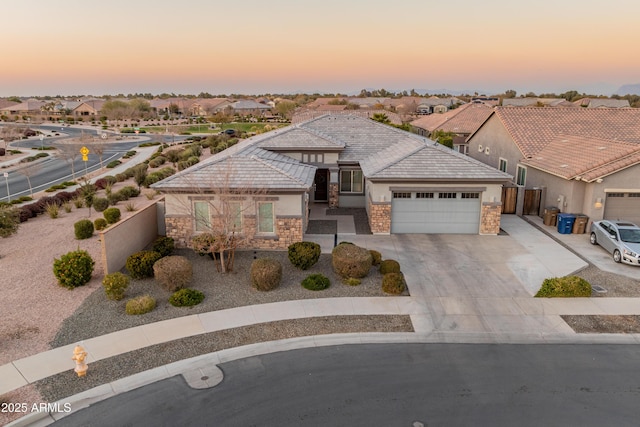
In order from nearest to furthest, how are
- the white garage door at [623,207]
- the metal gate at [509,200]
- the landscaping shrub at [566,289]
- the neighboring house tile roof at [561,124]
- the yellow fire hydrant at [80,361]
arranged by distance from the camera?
the yellow fire hydrant at [80,361], the landscaping shrub at [566,289], the white garage door at [623,207], the metal gate at [509,200], the neighboring house tile roof at [561,124]

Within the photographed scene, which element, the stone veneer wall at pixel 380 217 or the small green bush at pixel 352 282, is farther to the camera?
the stone veneer wall at pixel 380 217

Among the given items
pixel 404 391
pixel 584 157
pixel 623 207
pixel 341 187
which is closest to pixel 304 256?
pixel 404 391

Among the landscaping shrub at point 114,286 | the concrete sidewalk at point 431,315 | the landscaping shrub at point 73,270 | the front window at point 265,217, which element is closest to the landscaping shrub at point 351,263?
the concrete sidewalk at point 431,315

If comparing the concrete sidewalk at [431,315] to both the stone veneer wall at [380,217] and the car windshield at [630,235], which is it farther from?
the stone veneer wall at [380,217]

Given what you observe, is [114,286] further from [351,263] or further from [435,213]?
[435,213]

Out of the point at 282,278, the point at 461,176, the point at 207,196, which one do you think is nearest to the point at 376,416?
the point at 282,278

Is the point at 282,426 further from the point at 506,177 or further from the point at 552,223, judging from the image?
the point at 552,223
